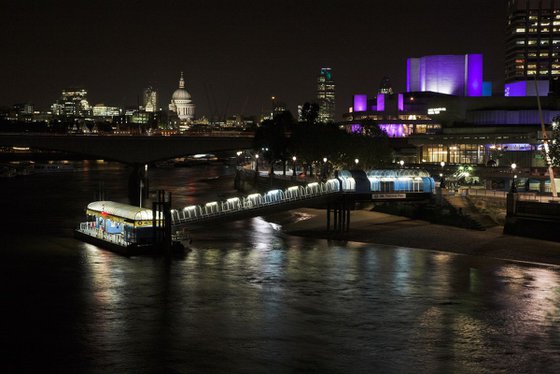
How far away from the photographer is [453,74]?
175750 millimetres

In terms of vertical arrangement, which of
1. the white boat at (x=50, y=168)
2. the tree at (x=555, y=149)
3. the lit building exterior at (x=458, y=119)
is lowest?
the white boat at (x=50, y=168)

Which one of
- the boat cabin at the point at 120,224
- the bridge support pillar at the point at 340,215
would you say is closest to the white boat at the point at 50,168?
the boat cabin at the point at 120,224

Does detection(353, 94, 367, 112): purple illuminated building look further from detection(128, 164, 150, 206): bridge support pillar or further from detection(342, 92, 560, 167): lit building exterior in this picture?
detection(128, 164, 150, 206): bridge support pillar

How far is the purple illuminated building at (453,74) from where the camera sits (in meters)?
175

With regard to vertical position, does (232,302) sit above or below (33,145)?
below

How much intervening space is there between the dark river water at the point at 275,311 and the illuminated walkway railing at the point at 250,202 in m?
2.28

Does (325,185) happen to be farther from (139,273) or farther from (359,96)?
(359,96)

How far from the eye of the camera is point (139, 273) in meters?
41.9

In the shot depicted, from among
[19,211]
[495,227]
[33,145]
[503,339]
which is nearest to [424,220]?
[495,227]

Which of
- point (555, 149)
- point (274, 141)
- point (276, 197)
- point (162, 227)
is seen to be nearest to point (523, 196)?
point (555, 149)

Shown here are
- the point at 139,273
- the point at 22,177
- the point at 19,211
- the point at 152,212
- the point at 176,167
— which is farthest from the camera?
the point at 176,167

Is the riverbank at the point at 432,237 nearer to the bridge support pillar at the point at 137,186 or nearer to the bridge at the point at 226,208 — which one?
the bridge at the point at 226,208

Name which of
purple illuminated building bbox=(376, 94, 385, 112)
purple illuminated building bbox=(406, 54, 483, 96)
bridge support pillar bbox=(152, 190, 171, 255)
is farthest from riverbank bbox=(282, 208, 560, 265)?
purple illuminated building bbox=(376, 94, 385, 112)

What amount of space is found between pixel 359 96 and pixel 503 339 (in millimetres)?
171993
